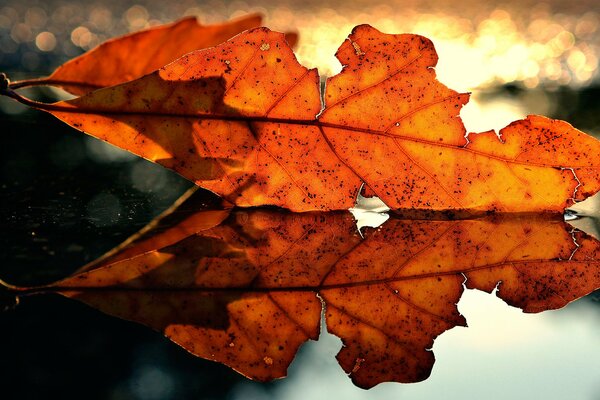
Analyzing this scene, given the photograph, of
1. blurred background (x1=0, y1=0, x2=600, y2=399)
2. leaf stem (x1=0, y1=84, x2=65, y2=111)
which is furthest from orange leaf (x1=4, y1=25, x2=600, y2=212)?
blurred background (x1=0, y1=0, x2=600, y2=399)

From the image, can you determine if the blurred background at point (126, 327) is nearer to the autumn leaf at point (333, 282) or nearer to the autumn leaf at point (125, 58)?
the autumn leaf at point (333, 282)

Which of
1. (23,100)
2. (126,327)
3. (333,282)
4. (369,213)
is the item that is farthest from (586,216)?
(23,100)

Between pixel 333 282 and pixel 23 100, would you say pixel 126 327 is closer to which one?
pixel 333 282

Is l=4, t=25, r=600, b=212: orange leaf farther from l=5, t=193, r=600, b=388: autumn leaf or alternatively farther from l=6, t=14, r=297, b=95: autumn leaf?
l=6, t=14, r=297, b=95: autumn leaf

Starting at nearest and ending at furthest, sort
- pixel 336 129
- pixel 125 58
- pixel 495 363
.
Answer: pixel 495 363 → pixel 336 129 → pixel 125 58

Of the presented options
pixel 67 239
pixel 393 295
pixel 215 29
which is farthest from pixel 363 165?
pixel 215 29

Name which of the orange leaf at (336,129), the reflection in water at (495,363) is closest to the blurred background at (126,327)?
the reflection in water at (495,363)

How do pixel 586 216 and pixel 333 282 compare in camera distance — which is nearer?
pixel 333 282
